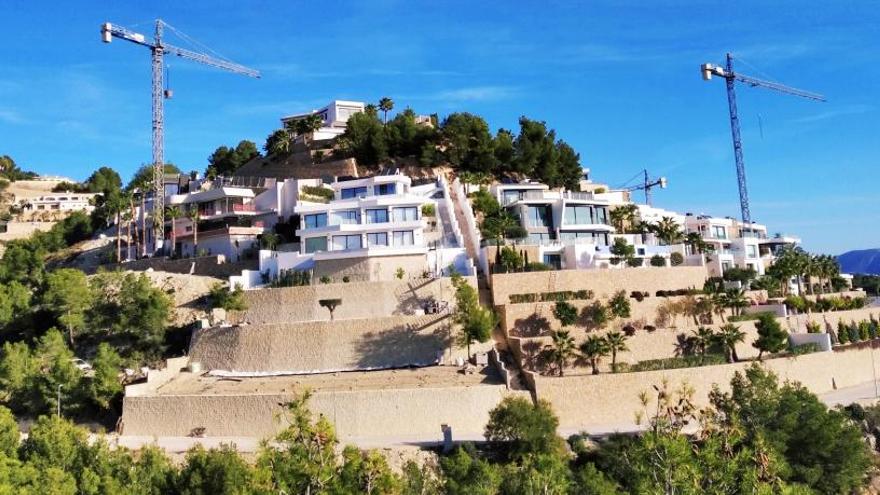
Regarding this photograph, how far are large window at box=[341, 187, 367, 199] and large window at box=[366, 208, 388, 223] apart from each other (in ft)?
18.6

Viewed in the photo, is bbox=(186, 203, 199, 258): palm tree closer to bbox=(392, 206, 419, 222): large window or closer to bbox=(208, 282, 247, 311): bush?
bbox=(208, 282, 247, 311): bush

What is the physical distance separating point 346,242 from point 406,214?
460cm

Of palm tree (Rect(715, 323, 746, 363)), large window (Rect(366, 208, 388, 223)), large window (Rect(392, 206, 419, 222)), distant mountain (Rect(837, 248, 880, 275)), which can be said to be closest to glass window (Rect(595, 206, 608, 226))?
large window (Rect(392, 206, 419, 222))

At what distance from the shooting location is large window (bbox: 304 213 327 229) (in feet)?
162

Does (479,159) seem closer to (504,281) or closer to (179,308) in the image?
(504,281)

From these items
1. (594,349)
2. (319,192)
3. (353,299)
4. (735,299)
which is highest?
(319,192)

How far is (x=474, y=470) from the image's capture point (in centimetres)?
2858

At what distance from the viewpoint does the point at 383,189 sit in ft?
177

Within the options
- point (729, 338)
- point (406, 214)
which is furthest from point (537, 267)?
point (729, 338)

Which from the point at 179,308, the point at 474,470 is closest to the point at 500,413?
the point at 474,470

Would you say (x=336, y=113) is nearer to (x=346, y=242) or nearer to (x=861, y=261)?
(x=346, y=242)

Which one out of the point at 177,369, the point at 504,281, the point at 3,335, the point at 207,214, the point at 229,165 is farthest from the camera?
the point at 229,165

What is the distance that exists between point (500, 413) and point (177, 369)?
19.8 meters

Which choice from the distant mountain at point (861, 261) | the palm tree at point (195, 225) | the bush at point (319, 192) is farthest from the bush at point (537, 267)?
the distant mountain at point (861, 261)
